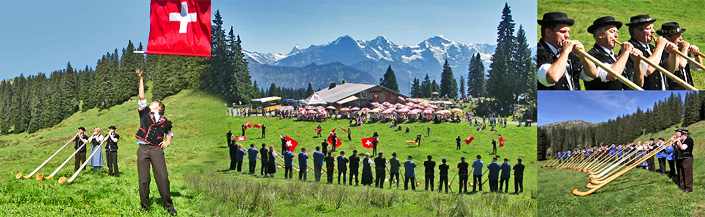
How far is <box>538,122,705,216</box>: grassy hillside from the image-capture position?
8516mm

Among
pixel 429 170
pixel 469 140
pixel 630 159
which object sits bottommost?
pixel 429 170

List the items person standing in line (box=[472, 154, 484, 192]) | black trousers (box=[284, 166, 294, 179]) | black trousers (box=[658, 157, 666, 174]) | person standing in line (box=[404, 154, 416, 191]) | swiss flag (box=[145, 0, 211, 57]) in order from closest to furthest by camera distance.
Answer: black trousers (box=[658, 157, 666, 174]) < swiss flag (box=[145, 0, 211, 57]) < person standing in line (box=[472, 154, 484, 192]) < person standing in line (box=[404, 154, 416, 191]) < black trousers (box=[284, 166, 294, 179])

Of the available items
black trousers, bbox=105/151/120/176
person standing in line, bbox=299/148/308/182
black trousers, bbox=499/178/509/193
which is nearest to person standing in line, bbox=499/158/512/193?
black trousers, bbox=499/178/509/193

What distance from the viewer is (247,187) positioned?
1021 cm

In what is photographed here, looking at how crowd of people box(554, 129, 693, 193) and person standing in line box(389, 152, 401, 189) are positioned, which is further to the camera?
person standing in line box(389, 152, 401, 189)

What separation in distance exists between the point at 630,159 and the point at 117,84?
21503mm

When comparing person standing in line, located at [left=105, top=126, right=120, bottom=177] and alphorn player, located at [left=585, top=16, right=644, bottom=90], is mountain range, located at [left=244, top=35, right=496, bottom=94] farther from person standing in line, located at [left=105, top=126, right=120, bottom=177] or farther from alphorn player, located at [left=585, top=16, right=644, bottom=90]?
person standing in line, located at [left=105, top=126, right=120, bottom=177]

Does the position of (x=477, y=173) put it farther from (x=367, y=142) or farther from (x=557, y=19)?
(x=557, y=19)

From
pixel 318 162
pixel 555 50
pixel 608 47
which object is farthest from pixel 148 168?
pixel 608 47

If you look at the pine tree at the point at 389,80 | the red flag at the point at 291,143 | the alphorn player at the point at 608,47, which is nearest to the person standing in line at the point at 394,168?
the pine tree at the point at 389,80

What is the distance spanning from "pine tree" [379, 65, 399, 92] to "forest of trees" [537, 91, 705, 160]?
3.42m

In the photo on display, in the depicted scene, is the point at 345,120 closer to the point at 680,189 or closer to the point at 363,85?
the point at 363,85

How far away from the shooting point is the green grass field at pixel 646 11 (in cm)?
1076

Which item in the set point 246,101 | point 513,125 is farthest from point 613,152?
point 246,101
